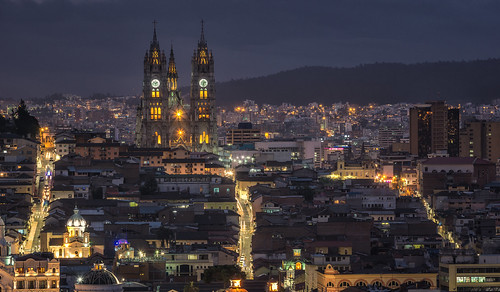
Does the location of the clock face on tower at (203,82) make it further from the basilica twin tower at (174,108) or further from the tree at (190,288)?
the tree at (190,288)

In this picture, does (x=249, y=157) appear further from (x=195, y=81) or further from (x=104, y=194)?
(x=104, y=194)

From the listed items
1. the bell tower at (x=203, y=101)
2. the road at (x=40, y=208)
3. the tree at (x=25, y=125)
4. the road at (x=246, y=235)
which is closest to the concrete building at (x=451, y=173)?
the road at (x=246, y=235)

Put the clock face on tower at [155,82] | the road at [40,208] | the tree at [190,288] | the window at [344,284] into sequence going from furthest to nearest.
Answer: the clock face on tower at [155,82] < the road at [40,208] < the window at [344,284] < the tree at [190,288]

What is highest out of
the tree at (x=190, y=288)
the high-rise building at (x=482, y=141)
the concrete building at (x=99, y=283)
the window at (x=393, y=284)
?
the high-rise building at (x=482, y=141)

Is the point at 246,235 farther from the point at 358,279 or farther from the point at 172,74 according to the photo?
the point at 172,74

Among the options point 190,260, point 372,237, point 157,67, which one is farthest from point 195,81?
point 190,260

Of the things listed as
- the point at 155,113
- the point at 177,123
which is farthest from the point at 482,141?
the point at 155,113

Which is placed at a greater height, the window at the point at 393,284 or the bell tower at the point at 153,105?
the bell tower at the point at 153,105
